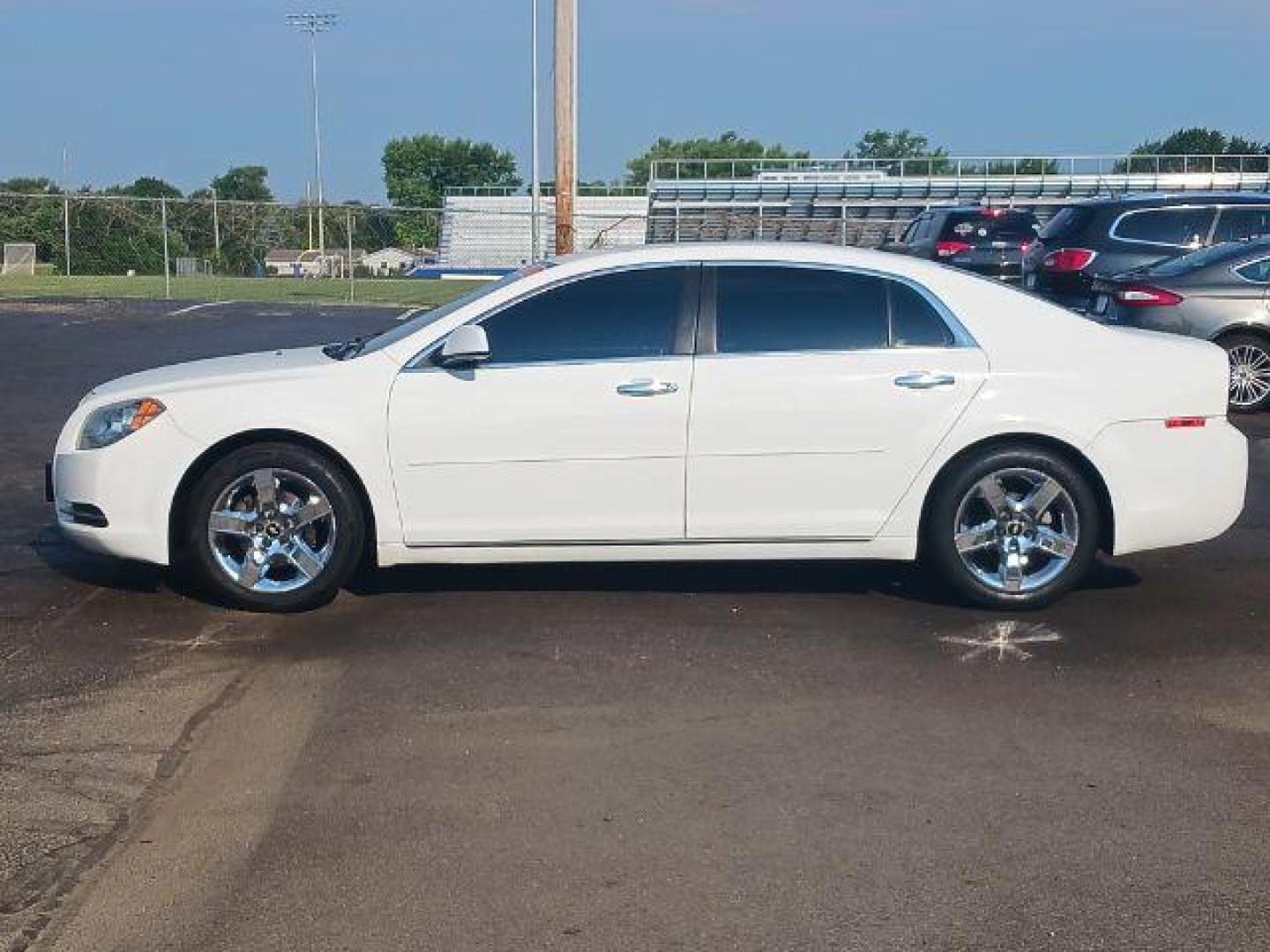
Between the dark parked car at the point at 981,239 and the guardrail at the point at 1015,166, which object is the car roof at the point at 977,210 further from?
the guardrail at the point at 1015,166

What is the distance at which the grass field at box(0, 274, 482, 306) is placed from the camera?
1324 inches

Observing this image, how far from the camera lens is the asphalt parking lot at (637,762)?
413cm

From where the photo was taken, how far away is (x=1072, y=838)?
15.1ft

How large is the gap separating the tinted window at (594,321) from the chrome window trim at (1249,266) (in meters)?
7.44

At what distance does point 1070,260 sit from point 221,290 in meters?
25.4

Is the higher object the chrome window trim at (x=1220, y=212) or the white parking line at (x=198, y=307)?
the chrome window trim at (x=1220, y=212)

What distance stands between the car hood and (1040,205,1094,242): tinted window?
10.3 metres

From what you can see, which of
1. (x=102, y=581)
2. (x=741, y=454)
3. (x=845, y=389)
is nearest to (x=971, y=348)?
(x=845, y=389)

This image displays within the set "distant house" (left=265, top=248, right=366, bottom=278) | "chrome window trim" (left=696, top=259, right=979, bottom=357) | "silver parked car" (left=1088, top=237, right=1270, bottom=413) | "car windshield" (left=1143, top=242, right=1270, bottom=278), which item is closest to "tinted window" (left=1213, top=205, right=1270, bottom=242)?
"car windshield" (left=1143, top=242, right=1270, bottom=278)

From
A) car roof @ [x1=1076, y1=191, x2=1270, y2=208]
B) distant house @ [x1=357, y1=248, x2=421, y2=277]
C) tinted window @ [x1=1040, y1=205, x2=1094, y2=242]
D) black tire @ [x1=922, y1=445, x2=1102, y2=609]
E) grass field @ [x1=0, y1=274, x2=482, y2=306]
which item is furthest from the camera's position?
distant house @ [x1=357, y1=248, x2=421, y2=277]

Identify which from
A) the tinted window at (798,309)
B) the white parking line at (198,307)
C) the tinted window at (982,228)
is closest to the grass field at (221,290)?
the white parking line at (198,307)

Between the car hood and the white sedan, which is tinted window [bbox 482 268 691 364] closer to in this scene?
the white sedan

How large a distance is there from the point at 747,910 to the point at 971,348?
3.61 meters

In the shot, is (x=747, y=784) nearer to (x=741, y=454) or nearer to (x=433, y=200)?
(x=741, y=454)
